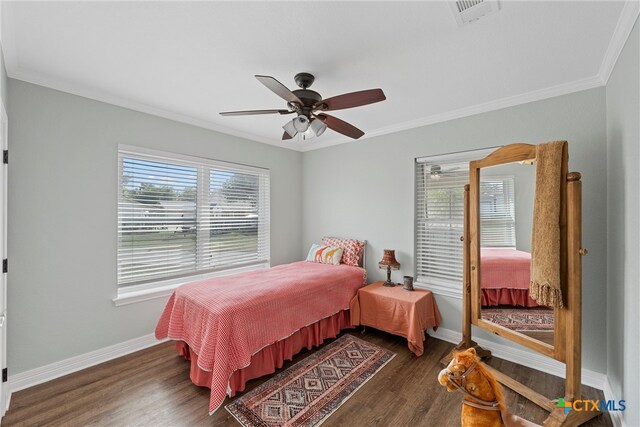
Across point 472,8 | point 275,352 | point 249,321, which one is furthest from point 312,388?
point 472,8

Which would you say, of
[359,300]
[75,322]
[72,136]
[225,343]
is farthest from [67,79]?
[359,300]

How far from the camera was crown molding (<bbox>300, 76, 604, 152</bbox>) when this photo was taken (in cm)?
230

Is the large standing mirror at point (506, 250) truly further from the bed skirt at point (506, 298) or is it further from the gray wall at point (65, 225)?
the gray wall at point (65, 225)

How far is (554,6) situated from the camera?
151 centimetres

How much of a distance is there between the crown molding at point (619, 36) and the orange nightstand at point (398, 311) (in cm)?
241

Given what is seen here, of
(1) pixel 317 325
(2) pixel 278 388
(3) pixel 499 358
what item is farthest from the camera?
(1) pixel 317 325

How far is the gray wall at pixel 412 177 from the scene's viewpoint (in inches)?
88.4

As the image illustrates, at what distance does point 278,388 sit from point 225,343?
1.99 ft

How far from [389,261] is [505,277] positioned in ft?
4.05

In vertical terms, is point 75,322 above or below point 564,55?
below

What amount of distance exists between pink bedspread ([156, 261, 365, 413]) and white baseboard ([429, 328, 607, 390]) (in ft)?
4.80

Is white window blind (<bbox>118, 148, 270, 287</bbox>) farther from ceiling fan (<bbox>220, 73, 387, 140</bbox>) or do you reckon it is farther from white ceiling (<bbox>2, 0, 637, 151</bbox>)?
ceiling fan (<bbox>220, 73, 387, 140</bbox>)

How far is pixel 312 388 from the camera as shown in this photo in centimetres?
221

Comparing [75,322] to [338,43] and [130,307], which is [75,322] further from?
[338,43]
